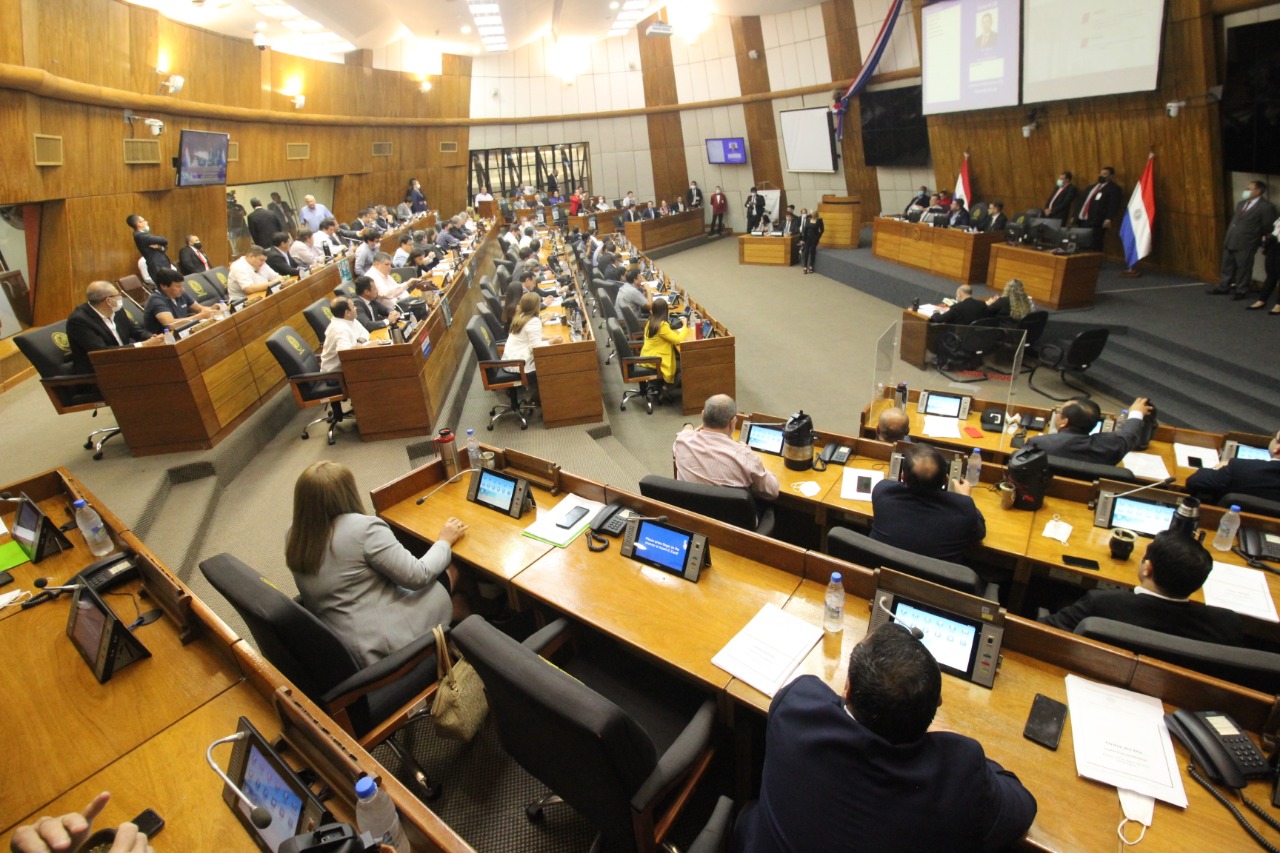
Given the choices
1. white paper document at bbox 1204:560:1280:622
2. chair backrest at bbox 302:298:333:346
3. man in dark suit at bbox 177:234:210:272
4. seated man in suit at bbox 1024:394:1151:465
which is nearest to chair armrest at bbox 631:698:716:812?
white paper document at bbox 1204:560:1280:622

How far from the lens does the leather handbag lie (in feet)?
6.93

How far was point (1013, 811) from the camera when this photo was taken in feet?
4.37

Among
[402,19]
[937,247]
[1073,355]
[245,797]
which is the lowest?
[245,797]

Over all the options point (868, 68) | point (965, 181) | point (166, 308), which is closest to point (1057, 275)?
point (965, 181)

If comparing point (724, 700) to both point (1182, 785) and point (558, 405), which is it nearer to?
point (1182, 785)

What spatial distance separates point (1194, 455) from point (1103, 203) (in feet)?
19.5

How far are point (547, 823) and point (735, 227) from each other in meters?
16.6

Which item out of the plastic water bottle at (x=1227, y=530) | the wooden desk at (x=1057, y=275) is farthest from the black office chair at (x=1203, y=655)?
the wooden desk at (x=1057, y=275)

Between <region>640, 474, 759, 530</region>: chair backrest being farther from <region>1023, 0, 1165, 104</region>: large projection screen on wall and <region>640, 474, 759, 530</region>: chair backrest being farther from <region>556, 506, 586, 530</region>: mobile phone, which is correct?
<region>1023, 0, 1165, 104</region>: large projection screen on wall

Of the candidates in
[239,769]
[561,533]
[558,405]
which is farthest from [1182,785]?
[558,405]

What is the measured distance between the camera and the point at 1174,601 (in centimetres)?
197

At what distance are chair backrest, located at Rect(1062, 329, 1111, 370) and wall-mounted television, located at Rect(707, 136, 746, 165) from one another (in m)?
11.8

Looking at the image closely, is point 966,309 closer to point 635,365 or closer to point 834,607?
point 635,365

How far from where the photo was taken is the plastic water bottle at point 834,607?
6.86ft
